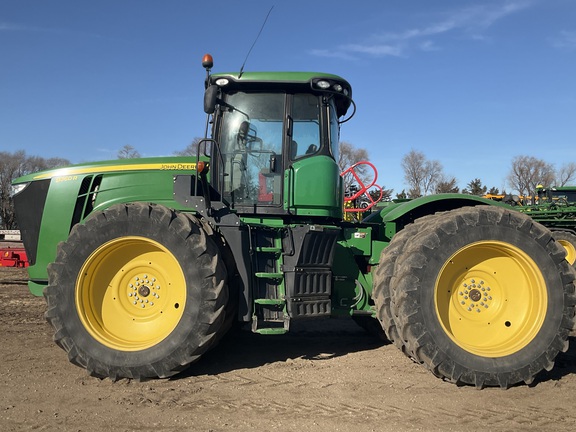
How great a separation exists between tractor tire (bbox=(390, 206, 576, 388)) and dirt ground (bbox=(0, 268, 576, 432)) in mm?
243

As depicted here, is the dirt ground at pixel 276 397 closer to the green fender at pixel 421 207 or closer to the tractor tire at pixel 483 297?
the tractor tire at pixel 483 297

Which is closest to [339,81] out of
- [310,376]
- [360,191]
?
[360,191]

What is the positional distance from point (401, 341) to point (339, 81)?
2685mm

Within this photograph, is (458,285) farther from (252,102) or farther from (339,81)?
(252,102)

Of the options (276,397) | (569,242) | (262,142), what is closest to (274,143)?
(262,142)

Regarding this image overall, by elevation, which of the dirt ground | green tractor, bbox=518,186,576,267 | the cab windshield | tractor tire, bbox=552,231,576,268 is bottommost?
the dirt ground

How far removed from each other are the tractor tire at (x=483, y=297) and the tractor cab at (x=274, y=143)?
1153 mm

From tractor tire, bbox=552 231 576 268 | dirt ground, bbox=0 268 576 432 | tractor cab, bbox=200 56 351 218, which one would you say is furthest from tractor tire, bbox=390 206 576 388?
tractor tire, bbox=552 231 576 268

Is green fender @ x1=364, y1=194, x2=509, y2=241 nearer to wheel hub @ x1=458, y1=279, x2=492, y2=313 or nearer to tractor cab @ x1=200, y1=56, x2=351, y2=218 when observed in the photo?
tractor cab @ x1=200, y1=56, x2=351, y2=218

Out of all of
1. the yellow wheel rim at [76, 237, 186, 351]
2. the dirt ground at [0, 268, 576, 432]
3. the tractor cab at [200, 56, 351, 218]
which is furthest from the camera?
the tractor cab at [200, 56, 351, 218]

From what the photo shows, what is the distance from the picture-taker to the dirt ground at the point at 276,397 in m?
3.38

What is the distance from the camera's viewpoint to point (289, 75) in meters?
4.82

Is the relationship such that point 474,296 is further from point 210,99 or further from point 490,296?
point 210,99

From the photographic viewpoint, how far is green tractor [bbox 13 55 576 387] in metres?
4.20
